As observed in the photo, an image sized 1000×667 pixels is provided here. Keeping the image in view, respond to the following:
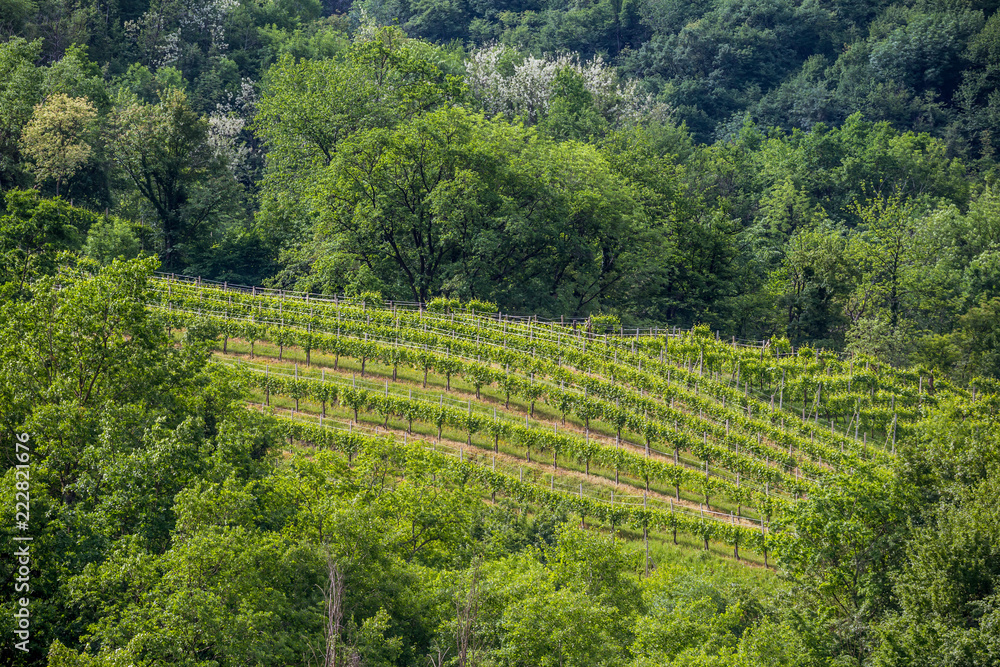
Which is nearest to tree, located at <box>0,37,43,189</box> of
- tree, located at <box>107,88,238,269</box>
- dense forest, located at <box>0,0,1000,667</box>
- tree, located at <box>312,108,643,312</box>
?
dense forest, located at <box>0,0,1000,667</box>

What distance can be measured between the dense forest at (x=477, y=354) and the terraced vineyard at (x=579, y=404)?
0.75ft

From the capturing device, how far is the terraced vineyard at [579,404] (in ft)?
154

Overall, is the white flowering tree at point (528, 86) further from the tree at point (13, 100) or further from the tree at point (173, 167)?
the tree at point (13, 100)

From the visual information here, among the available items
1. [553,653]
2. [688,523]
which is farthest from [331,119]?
[553,653]

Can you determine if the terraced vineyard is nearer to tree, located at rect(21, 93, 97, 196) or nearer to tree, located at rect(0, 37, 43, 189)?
tree, located at rect(21, 93, 97, 196)

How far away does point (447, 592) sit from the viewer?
3080 cm

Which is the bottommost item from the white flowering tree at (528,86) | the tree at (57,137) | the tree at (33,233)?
the tree at (33,233)

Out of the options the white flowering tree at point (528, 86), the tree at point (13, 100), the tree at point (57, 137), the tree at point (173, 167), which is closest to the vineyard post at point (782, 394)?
the white flowering tree at point (528, 86)

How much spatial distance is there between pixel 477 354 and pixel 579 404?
6.19 metres

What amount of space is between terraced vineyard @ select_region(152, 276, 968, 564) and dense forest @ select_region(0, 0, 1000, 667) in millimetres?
228

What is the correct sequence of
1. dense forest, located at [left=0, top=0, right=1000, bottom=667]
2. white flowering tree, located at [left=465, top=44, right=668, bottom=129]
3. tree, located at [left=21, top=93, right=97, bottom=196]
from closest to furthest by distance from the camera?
dense forest, located at [left=0, top=0, right=1000, bottom=667] < tree, located at [left=21, top=93, right=97, bottom=196] < white flowering tree, located at [left=465, top=44, right=668, bottom=129]

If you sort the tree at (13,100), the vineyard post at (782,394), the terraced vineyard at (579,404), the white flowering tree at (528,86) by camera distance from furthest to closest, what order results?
the white flowering tree at (528,86) < the tree at (13,100) < the vineyard post at (782,394) < the terraced vineyard at (579,404)

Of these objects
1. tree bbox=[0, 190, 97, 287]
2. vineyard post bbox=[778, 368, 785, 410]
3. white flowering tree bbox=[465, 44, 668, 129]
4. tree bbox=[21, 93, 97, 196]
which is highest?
white flowering tree bbox=[465, 44, 668, 129]

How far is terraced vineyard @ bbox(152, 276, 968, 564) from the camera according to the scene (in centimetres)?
4684
